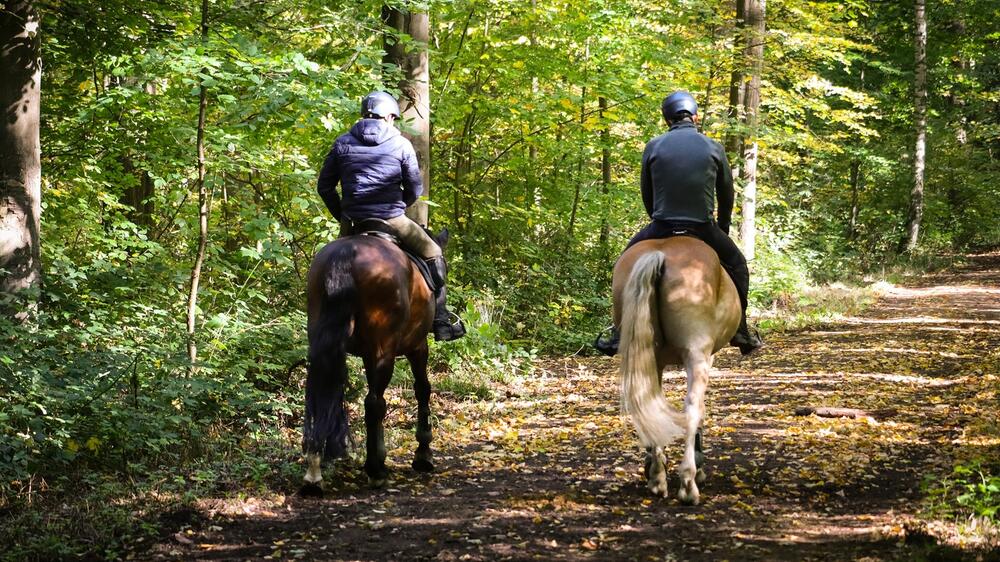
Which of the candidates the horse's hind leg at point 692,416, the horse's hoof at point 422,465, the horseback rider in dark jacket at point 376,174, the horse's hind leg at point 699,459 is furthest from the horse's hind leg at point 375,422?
the horse's hind leg at point 699,459

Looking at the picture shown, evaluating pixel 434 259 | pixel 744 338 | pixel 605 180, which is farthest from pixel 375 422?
pixel 605 180

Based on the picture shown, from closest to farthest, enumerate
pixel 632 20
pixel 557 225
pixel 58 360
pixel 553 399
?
pixel 58 360 → pixel 553 399 → pixel 632 20 → pixel 557 225

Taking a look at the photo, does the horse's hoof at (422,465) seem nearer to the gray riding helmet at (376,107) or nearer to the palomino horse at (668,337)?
the palomino horse at (668,337)

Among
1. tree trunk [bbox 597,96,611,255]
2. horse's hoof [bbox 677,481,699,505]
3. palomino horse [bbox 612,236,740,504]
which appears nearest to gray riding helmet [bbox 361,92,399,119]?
palomino horse [bbox 612,236,740,504]

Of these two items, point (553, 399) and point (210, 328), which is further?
point (553, 399)

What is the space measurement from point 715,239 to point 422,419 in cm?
275

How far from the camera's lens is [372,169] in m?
6.18

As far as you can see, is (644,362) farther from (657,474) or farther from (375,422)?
Result: (375,422)

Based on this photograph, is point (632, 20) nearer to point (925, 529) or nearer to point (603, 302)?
point (603, 302)

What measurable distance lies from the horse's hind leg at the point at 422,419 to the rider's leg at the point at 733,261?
2533 mm

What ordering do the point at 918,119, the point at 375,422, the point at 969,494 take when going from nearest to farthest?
the point at 969,494 < the point at 375,422 < the point at 918,119

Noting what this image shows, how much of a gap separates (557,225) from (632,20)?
14.7 ft

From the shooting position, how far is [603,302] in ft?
50.8

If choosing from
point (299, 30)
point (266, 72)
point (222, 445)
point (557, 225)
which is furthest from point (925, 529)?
point (557, 225)
